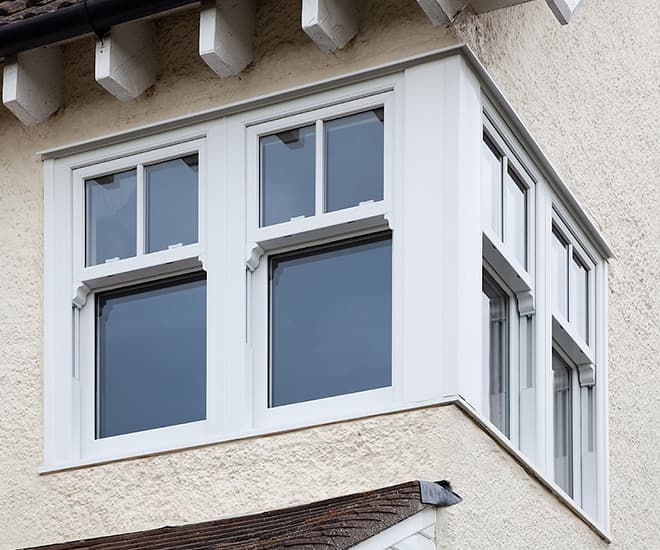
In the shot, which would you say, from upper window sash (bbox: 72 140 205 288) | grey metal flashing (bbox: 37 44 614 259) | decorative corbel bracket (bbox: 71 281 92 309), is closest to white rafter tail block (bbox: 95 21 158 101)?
grey metal flashing (bbox: 37 44 614 259)

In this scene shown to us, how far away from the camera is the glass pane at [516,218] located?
28.1ft

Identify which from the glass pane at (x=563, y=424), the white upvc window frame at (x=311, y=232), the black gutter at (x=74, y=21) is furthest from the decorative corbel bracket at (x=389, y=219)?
the glass pane at (x=563, y=424)

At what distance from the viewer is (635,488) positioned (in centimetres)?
Answer: 985

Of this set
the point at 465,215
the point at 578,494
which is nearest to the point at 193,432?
the point at 465,215

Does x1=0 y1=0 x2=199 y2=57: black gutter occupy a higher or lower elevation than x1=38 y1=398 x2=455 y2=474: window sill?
higher

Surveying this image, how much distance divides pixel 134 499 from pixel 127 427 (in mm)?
455

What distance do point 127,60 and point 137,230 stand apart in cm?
80

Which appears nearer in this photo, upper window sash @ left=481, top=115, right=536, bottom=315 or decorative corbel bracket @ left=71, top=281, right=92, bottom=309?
upper window sash @ left=481, top=115, right=536, bottom=315

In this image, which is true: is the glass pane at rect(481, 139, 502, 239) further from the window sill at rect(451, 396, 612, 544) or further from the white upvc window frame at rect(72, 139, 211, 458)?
the white upvc window frame at rect(72, 139, 211, 458)

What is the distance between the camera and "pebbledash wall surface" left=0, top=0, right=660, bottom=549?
7.64 metres

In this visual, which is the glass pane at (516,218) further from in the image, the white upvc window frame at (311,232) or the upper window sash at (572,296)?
the white upvc window frame at (311,232)

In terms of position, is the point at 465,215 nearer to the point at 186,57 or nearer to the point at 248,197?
the point at 248,197

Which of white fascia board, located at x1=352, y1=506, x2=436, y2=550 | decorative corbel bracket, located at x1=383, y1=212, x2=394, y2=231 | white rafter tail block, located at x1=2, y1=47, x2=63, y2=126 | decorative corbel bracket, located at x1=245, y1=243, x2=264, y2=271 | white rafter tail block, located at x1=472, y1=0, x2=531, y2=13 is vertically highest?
white rafter tail block, located at x1=472, y1=0, x2=531, y2=13

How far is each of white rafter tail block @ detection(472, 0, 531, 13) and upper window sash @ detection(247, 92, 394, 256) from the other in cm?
54
